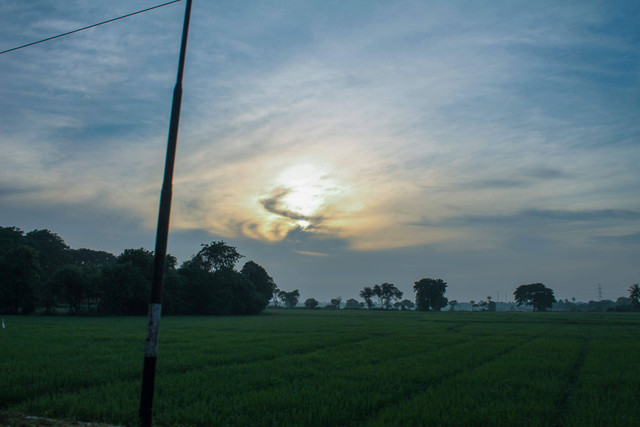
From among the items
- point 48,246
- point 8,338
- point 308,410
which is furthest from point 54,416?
point 48,246

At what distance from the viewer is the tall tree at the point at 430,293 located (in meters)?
153

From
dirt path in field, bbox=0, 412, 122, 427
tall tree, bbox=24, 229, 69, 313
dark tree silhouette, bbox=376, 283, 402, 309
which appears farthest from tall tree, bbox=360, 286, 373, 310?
dirt path in field, bbox=0, 412, 122, 427

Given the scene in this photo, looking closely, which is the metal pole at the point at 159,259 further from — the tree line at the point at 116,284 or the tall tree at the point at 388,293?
the tall tree at the point at 388,293

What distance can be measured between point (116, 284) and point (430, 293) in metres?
116

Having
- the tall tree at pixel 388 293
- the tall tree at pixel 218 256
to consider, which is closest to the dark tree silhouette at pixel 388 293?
the tall tree at pixel 388 293

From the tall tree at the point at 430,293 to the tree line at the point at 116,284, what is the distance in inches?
3097

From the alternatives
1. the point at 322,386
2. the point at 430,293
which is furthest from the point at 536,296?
the point at 322,386

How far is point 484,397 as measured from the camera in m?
12.1

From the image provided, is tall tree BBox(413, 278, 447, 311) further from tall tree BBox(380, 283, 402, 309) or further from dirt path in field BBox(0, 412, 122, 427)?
dirt path in field BBox(0, 412, 122, 427)

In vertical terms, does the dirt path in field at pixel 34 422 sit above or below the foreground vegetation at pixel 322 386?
above

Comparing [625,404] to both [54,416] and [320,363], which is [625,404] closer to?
[320,363]

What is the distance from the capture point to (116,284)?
206ft

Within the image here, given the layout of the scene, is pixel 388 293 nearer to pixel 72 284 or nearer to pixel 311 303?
pixel 311 303

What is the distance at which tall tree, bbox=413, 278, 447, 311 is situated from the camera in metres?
153
